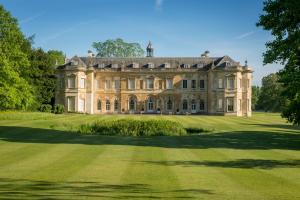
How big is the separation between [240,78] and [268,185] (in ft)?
202

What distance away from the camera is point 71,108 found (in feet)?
234

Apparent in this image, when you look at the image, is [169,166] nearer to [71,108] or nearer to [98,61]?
[71,108]

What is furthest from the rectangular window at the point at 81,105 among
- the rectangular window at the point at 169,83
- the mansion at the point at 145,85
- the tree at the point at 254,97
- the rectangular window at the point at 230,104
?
the tree at the point at 254,97

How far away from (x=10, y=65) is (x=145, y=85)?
131 feet

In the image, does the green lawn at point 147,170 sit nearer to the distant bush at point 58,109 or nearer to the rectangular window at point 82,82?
the distant bush at point 58,109

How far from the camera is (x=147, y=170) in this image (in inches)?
516

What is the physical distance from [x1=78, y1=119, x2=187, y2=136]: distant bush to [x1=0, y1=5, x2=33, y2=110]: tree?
9.54 metres

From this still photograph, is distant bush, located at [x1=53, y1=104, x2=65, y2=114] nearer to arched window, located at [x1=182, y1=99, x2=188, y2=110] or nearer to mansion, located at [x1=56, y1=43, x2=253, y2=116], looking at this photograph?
mansion, located at [x1=56, y1=43, x2=253, y2=116]

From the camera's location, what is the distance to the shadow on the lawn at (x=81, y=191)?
9.56 m

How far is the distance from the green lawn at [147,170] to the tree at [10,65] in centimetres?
1526

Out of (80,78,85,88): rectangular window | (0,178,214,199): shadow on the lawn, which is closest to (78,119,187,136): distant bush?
(0,178,214,199): shadow on the lawn

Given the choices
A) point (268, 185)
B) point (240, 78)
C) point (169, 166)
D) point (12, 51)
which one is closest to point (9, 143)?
point (169, 166)

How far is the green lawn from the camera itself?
32.8 feet

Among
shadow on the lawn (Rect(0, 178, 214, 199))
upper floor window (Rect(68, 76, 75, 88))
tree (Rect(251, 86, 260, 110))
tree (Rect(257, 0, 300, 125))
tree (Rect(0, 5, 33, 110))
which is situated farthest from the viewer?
tree (Rect(251, 86, 260, 110))
